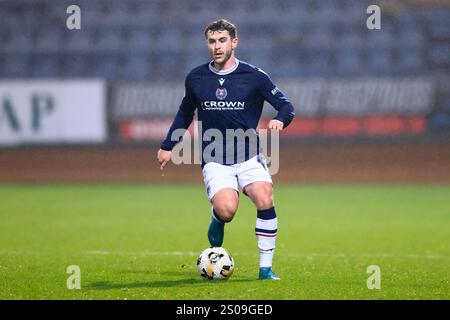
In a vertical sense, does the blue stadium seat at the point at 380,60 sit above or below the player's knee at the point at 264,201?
above

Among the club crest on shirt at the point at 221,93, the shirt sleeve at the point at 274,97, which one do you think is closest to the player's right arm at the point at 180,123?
the club crest on shirt at the point at 221,93

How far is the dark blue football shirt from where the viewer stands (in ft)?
25.8

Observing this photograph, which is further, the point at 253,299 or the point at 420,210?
the point at 420,210

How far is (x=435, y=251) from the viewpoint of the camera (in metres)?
9.98

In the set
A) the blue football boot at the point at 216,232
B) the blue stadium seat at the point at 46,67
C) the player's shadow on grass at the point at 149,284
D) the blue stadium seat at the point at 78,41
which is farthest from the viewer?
the blue stadium seat at the point at 78,41

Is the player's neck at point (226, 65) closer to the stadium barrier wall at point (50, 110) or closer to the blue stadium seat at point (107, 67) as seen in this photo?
the stadium barrier wall at point (50, 110)

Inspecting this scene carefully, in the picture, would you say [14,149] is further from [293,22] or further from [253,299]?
[253,299]

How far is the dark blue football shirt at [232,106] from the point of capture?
7.86 meters

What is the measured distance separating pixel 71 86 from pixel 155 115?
2145mm

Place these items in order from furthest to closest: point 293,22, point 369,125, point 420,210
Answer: point 293,22 → point 369,125 → point 420,210

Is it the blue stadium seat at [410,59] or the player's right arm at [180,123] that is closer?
the player's right arm at [180,123]

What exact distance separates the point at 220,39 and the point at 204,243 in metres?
3.65

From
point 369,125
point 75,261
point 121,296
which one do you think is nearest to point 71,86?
point 369,125

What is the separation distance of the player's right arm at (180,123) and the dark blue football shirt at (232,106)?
84 mm
